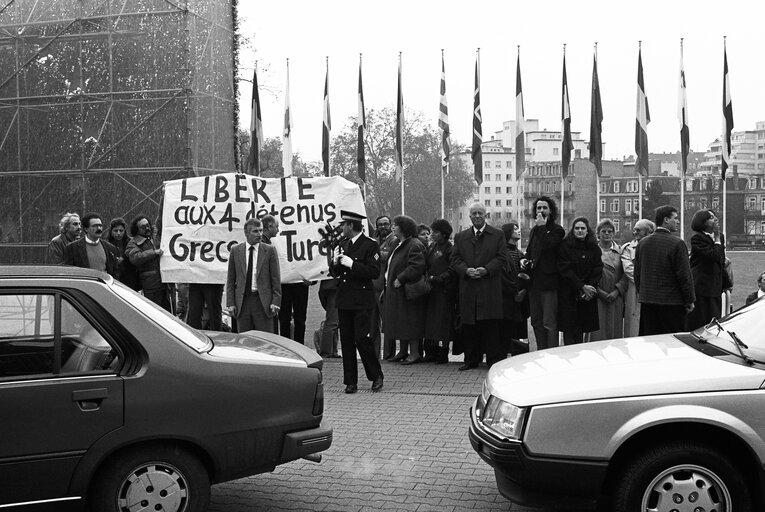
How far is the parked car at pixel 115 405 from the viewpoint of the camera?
4770 millimetres

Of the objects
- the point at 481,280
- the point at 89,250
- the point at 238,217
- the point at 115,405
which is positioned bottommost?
the point at 115,405

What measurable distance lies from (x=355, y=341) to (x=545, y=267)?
2.69m

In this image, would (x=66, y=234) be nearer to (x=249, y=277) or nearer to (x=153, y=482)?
(x=249, y=277)

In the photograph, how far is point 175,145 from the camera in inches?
904

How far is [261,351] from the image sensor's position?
574 centimetres

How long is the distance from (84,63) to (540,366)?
2131cm

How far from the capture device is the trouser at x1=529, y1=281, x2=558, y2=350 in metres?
11.1

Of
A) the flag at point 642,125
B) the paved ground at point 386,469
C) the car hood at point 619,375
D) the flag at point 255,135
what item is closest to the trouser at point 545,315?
the paved ground at point 386,469

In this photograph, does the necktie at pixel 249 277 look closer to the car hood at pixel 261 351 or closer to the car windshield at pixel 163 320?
the car hood at pixel 261 351

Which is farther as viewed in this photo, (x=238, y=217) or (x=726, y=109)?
(x=726, y=109)

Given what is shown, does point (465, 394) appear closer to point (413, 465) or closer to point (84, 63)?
point (413, 465)

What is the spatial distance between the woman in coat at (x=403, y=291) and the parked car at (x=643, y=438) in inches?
261

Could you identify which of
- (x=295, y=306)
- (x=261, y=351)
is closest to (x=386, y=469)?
(x=261, y=351)

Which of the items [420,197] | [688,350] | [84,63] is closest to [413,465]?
[688,350]
